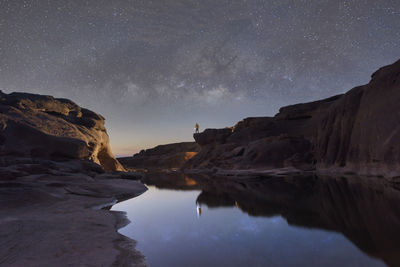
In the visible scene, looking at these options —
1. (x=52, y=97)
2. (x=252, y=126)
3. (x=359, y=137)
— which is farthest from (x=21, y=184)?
(x=252, y=126)

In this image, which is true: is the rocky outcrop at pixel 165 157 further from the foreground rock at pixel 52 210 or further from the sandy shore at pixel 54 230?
the sandy shore at pixel 54 230

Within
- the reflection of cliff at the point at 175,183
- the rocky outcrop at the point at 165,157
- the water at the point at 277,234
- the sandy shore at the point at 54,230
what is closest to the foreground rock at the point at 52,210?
the sandy shore at the point at 54,230

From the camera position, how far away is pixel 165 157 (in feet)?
258

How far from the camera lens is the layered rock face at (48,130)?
1786cm

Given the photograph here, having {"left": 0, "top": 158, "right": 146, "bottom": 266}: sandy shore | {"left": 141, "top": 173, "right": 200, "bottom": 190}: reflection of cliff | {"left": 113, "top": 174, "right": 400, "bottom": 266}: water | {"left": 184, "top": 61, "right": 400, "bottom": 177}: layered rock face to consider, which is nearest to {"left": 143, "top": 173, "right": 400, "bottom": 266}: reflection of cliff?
{"left": 113, "top": 174, "right": 400, "bottom": 266}: water

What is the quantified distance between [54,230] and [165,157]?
74.6 metres

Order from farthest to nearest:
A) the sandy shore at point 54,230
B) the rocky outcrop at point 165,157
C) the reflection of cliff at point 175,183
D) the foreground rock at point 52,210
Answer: the rocky outcrop at point 165,157 < the reflection of cliff at point 175,183 < the foreground rock at point 52,210 < the sandy shore at point 54,230

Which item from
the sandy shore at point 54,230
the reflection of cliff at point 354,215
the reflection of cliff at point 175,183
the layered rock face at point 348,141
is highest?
the layered rock face at point 348,141

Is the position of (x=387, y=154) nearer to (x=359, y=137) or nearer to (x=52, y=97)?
(x=359, y=137)

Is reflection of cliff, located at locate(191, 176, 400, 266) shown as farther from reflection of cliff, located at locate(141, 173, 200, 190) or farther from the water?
reflection of cliff, located at locate(141, 173, 200, 190)

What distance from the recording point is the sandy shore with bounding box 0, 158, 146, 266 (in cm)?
358

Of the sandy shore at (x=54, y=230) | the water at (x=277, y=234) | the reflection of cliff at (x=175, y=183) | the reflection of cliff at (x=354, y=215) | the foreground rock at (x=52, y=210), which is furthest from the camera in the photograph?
the reflection of cliff at (x=175, y=183)

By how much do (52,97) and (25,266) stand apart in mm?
32361

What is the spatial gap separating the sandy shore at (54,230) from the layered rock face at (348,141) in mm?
14682
